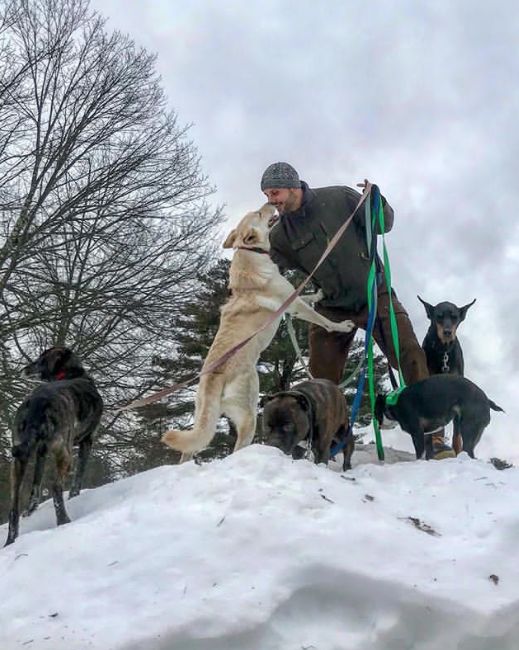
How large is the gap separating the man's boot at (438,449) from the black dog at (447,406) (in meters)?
0.28

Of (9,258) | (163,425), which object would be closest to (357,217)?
(9,258)

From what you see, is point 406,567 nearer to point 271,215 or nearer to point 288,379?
point 271,215

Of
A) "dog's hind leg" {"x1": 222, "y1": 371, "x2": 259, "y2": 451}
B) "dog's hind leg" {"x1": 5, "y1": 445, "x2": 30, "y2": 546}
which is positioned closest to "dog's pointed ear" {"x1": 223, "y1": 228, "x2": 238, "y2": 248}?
"dog's hind leg" {"x1": 222, "y1": 371, "x2": 259, "y2": 451}

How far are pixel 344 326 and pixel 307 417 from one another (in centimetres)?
158

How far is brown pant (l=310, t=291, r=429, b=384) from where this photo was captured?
662cm

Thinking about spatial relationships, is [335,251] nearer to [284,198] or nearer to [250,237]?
[284,198]

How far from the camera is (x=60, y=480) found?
478 cm

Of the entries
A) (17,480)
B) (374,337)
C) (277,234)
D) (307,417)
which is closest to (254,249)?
(277,234)

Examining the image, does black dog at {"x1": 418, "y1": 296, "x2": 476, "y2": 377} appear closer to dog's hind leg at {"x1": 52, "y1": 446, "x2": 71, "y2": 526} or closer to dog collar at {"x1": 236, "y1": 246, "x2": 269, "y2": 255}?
dog collar at {"x1": 236, "y1": 246, "x2": 269, "y2": 255}

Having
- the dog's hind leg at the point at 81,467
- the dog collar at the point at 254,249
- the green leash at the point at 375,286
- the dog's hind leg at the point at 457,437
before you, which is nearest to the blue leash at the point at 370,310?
the green leash at the point at 375,286

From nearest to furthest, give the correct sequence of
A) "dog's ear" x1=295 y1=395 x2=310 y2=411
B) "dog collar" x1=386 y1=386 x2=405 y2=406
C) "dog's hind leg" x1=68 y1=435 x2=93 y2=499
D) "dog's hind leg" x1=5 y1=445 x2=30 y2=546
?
"dog's hind leg" x1=5 y1=445 x2=30 y2=546, "dog's ear" x1=295 y1=395 x2=310 y2=411, "dog's hind leg" x1=68 y1=435 x2=93 y2=499, "dog collar" x1=386 y1=386 x2=405 y2=406

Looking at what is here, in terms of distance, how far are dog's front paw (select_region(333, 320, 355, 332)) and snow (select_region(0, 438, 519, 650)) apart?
8.94 ft

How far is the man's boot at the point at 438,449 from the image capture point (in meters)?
6.19

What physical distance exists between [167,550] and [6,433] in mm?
10846
